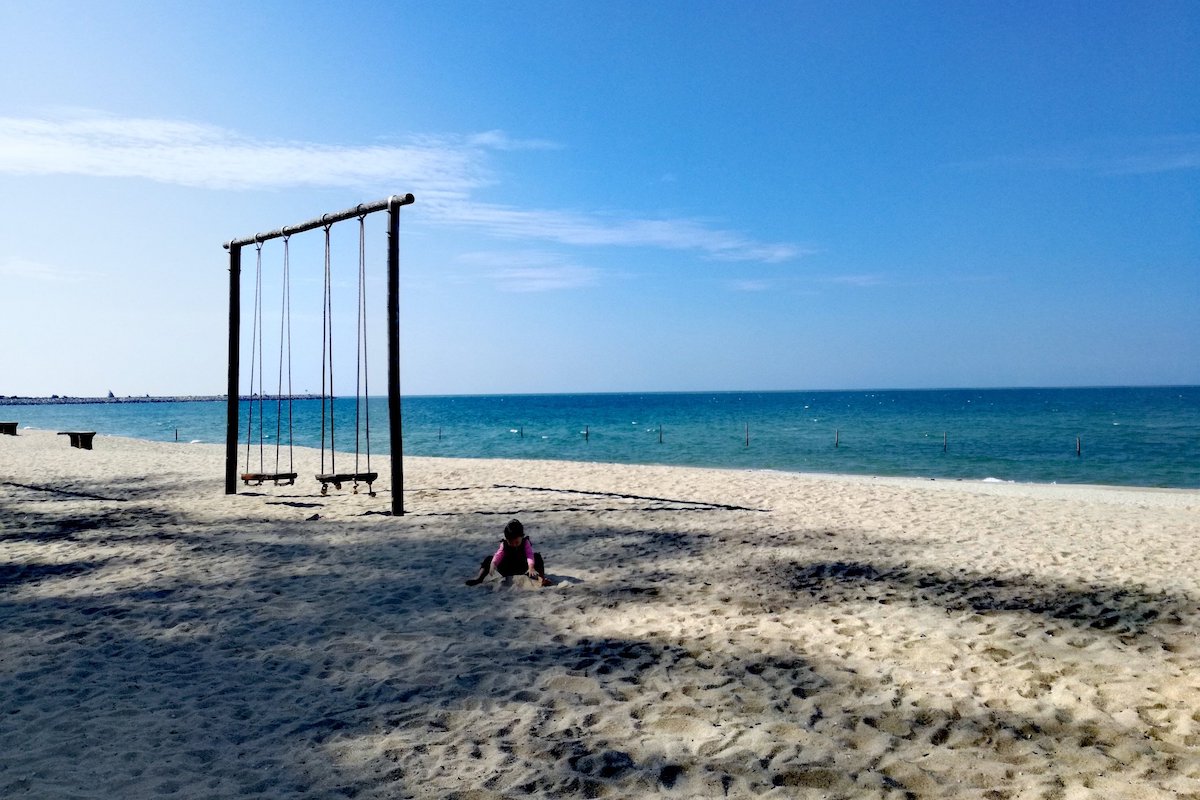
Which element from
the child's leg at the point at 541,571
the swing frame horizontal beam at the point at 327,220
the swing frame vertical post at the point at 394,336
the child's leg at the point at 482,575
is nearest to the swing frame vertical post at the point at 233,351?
the swing frame horizontal beam at the point at 327,220

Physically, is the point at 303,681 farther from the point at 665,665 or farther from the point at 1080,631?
the point at 1080,631

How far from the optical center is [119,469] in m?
19.6

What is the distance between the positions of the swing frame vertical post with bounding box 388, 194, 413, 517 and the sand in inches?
43.3

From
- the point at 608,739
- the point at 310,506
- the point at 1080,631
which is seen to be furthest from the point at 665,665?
the point at 310,506

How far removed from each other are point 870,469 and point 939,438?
21.5m

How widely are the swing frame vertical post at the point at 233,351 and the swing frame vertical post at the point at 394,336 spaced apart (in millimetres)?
4215

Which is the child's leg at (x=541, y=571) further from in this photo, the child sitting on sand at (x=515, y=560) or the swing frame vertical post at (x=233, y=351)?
the swing frame vertical post at (x=233, y=351)

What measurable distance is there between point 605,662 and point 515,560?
259 centimetres

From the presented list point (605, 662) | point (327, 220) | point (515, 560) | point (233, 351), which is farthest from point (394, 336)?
point (605, 662)

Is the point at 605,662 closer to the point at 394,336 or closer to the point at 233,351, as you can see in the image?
the point at 394,336

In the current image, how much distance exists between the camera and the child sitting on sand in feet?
25.0

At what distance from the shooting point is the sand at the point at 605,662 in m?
3.83

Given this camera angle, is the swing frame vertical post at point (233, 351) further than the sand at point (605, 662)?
Yes

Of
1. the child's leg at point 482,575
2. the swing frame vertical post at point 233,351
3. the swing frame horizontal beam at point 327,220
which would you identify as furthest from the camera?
the swing frame vertical post at point 233,351
